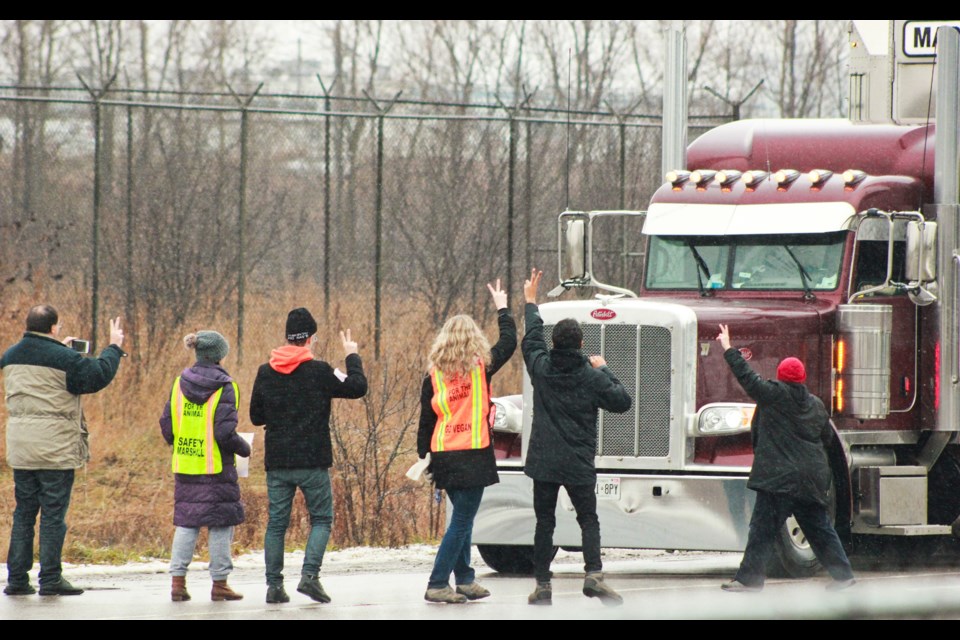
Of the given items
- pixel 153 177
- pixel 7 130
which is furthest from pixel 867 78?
pixel 7 130

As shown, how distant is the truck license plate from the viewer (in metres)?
12.8

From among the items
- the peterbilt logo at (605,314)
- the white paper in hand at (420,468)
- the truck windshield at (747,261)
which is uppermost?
the truck windshield at (747,261)

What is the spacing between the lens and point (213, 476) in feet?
37.6

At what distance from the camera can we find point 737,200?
14328 mm

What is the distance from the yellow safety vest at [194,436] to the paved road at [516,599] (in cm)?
87

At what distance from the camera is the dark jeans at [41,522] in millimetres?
11555

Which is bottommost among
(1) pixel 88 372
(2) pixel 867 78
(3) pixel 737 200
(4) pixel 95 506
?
(4) pixel 95 506

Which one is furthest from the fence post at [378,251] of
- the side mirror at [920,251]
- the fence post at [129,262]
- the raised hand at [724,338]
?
the raised hand at [724,338]

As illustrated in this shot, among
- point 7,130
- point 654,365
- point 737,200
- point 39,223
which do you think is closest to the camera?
point 654,365

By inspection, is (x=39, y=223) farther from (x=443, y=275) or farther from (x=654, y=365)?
(x=654, y=365)

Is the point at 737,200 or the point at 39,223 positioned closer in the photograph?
the point at 737,200

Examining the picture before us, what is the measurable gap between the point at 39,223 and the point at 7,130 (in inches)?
244

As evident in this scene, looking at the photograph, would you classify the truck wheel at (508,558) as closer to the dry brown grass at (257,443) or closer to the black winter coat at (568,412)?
the dry brown grass at (257,443)

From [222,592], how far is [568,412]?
2.54m
